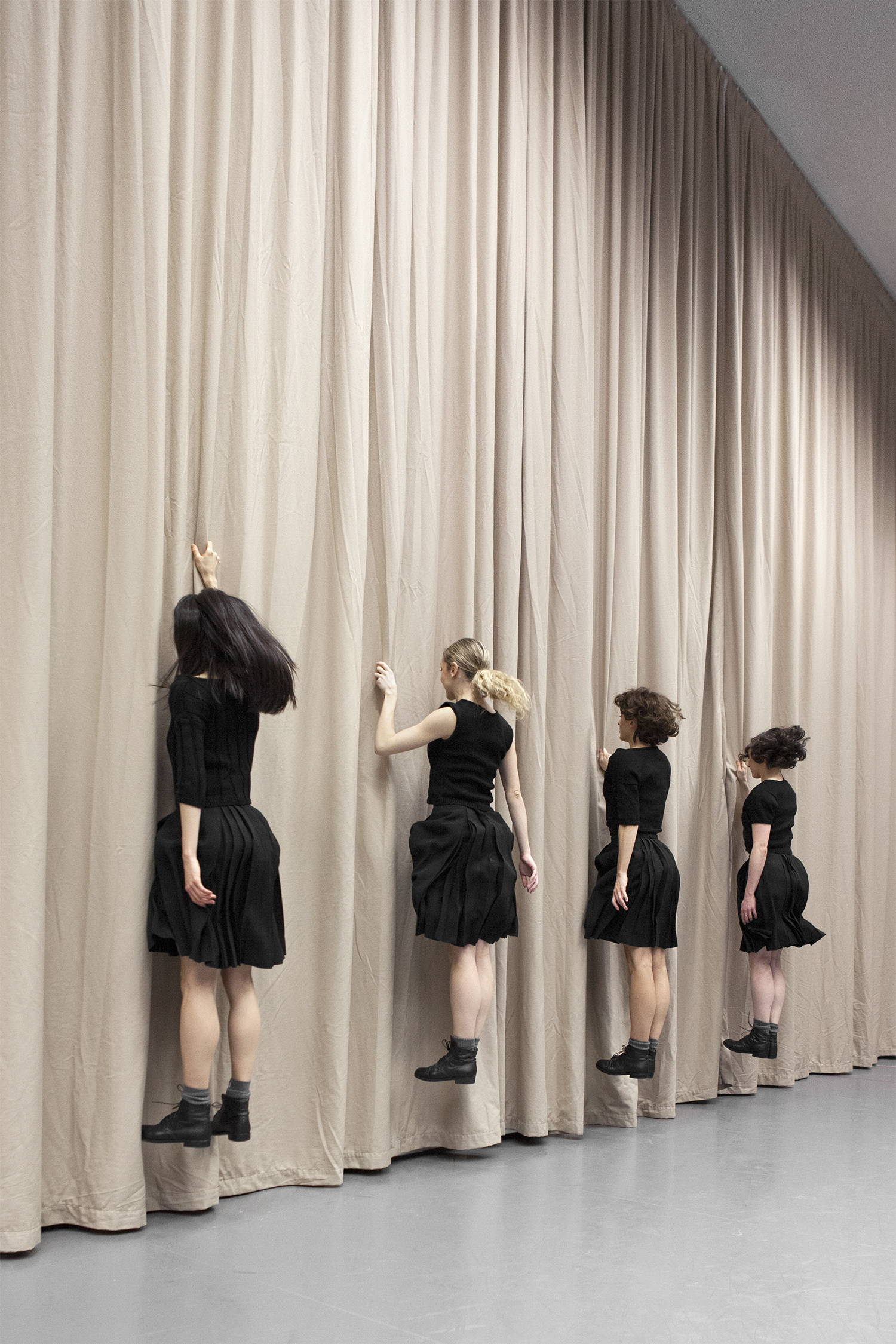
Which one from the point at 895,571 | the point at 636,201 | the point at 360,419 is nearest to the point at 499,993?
the point at 360,419

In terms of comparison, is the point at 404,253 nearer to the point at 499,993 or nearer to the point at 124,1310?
the point at 499,993

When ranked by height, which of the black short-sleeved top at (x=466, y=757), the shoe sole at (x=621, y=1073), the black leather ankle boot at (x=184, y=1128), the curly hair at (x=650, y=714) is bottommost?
the shoe sole at (x=621, y=1073)

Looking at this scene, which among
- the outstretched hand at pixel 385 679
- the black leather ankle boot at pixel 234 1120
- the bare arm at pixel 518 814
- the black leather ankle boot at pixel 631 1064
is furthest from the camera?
the black leather ankle boot at pixel 631 1064

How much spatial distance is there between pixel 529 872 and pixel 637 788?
2.18 feet

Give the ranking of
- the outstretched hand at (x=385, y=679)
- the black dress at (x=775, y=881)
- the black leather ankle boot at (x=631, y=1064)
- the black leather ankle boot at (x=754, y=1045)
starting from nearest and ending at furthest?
the outstretched hand at (x=385, y=679) < the black leather ankle boot at (x=631, y=1064) < the black leather ankle boot at (x=754, y=1045) < the black dress at (x=775, y=881)

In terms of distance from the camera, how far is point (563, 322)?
17.0 ft

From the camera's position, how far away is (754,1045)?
19.5ft

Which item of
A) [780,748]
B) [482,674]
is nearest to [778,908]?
[780,748]

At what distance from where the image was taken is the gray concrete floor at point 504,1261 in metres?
2.91

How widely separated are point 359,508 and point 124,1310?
249 cm

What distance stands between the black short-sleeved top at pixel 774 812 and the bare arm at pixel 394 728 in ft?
7.57

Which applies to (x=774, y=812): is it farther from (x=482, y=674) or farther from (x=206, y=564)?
(x=206, y=564)

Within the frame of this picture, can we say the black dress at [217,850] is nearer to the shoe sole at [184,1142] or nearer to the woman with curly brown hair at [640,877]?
the shoe sole at [184,1142]

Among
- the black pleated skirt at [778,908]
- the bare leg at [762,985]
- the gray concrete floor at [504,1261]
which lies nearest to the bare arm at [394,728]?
the gray concrete floor at [504,1261]
